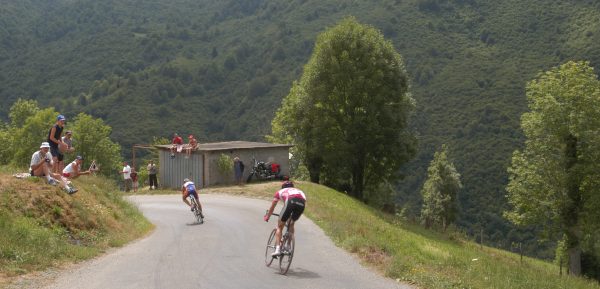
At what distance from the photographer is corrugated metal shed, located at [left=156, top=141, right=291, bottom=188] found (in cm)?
3791

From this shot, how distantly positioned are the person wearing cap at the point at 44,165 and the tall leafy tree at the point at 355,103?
28.4m

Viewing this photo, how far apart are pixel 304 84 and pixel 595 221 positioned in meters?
22.1

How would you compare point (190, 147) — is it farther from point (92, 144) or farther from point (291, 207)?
point (92, 144)

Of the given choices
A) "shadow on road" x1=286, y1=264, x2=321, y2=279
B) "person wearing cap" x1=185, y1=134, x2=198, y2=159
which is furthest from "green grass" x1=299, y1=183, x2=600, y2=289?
"person wearing cap" x1=185, y1=134, x2=198, y2=159

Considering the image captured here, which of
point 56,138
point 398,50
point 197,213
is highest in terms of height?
point 398,50

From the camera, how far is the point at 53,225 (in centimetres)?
1573

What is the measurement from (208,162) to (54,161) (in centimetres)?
1778

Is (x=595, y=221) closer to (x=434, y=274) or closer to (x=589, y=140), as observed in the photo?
(x=589, y=140)

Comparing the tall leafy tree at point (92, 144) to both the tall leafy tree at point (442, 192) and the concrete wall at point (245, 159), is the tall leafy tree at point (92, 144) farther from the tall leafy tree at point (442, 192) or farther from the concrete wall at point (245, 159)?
the tall leafy tree at point (442, 192)

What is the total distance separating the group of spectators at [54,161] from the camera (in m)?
17.7

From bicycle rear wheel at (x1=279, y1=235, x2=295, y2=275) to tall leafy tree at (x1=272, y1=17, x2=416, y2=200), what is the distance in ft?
102

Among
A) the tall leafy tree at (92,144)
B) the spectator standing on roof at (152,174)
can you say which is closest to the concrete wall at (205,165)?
the spectator standing on roof at (152,174)

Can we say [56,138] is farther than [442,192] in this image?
No

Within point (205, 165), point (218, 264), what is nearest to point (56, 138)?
point (218, 264)
